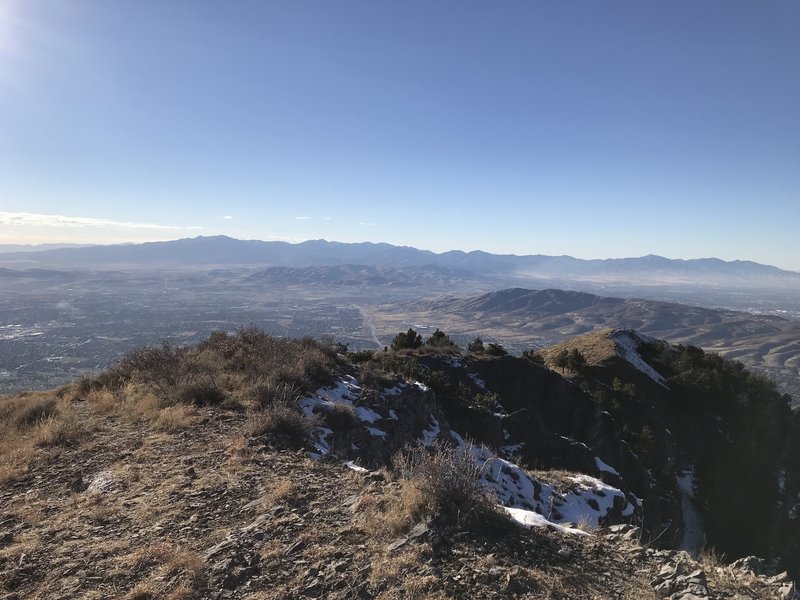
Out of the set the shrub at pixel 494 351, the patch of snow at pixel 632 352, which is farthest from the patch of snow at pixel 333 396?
the patch of snow at pixel 632 352

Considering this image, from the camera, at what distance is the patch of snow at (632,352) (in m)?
30.7

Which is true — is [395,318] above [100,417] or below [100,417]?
below

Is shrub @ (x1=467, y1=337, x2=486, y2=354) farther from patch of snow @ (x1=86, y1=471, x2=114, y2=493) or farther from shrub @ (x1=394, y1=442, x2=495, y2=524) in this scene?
patch of snow @ (x1=86, y1=471, x2=114, y2=493)

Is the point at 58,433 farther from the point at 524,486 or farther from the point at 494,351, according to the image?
the point at 494,351

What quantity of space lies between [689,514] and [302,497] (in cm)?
2410

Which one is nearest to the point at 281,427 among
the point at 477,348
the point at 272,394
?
the point at 272,394

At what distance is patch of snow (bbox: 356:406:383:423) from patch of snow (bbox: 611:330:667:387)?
2458cm

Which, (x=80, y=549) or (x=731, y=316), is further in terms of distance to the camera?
(x=731, y=316)

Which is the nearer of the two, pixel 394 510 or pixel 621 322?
pixel 394 510

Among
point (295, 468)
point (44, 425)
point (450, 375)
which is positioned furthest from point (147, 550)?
point (450, 375)

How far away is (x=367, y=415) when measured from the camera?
38.6ft

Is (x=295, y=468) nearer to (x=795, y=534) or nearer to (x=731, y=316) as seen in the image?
(x=795, y=534)

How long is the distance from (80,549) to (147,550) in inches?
34.3

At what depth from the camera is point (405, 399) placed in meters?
13.9
